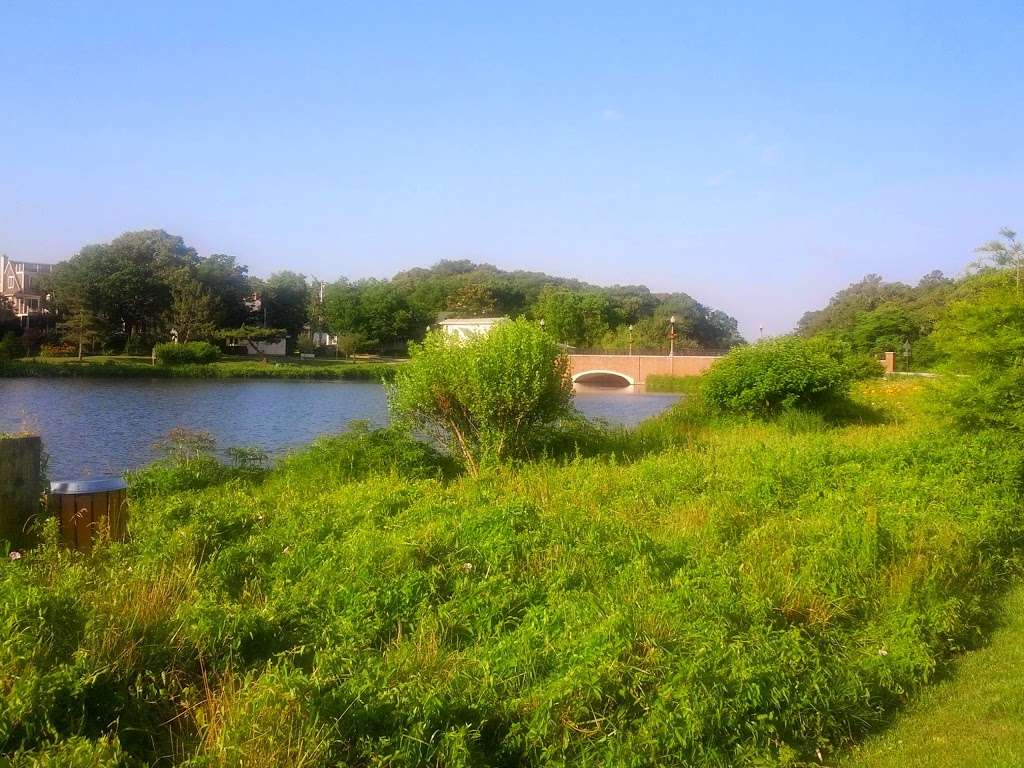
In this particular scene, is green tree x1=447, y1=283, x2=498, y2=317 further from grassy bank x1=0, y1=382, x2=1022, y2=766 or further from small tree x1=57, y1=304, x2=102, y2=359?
grassy bank x1=0, y1=382, x2=1022, y2=766

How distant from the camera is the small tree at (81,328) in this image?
5584cm

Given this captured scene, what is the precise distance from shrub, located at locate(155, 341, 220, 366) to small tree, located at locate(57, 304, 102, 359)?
6.05 metres

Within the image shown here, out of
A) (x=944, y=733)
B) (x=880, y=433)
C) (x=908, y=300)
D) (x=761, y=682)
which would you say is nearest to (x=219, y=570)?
(x=761, y=682)

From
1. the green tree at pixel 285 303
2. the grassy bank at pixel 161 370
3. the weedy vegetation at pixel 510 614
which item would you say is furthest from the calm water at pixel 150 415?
the green tree at pixel 285 303

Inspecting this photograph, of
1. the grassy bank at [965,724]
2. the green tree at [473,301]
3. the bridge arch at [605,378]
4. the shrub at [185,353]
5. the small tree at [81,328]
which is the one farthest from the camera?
the green tree at [473,301]

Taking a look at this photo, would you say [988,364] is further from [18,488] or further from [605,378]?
[605,378]

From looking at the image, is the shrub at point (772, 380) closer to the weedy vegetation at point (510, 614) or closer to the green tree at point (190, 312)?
the weedy vegetation at point (510, 614)

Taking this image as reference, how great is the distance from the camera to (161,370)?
49.0 m

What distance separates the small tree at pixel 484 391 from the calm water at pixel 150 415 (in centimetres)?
352

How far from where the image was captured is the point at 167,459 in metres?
9.60

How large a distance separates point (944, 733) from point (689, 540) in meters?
2.35

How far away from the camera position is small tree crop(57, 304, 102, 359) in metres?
55.8

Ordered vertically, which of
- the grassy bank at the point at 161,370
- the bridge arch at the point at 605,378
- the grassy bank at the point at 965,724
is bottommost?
the bridge arch at the point at 605,378

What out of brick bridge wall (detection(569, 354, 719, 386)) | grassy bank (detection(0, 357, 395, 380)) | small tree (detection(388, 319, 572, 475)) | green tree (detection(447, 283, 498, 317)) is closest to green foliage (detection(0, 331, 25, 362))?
grassy bank (detection(0, 357, 395, 380))
